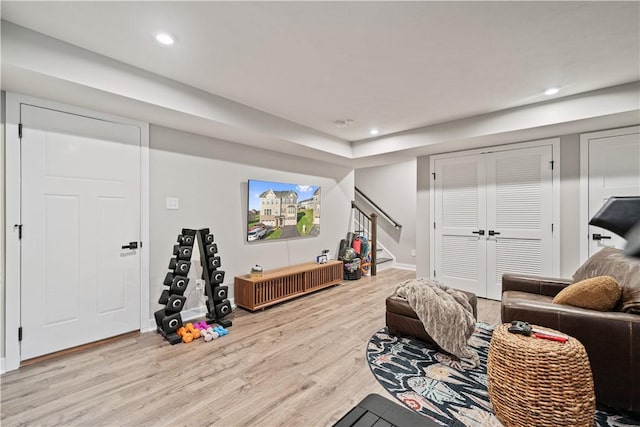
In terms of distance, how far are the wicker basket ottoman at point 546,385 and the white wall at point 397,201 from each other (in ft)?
15.8

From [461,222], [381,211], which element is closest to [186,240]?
[461,222]

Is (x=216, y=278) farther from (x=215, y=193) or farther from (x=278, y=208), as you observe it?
(x=278, y=208)

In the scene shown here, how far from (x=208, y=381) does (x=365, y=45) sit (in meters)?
2.71

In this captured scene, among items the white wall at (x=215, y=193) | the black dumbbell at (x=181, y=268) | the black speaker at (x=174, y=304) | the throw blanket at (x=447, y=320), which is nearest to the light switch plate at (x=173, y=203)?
the white wall at (x=215, y=193)

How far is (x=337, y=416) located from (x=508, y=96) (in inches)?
131

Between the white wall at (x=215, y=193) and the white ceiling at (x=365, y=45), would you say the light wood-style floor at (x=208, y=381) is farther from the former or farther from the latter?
the white ceiling at (x=365, y=45)

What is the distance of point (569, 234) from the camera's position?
3.69 metres

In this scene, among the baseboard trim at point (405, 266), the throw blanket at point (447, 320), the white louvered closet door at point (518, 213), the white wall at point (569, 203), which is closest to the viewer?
the throw blanket at point (447, 320)

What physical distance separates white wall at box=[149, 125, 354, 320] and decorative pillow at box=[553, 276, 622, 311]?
3.39 meters

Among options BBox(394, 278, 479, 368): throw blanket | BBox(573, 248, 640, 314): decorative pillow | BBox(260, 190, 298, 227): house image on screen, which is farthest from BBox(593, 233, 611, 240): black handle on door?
BBox(260, 190, 298, 227): house image on screen

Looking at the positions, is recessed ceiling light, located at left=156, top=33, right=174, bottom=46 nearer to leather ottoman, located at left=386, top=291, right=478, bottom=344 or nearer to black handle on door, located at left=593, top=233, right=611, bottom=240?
leather ottoman, located at left=386, top=291, right=478, bottom=344

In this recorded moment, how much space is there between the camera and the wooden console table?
3.70 meters

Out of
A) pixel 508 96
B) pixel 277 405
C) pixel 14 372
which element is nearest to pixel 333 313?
pixel 277 405

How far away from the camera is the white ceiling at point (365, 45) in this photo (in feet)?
5.97
